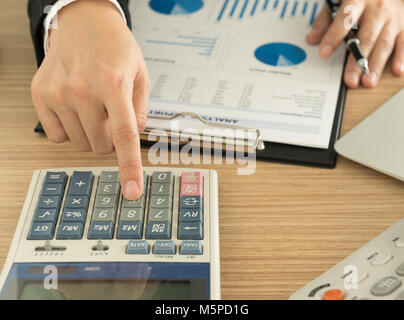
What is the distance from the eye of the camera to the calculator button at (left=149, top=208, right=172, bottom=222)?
50 cm

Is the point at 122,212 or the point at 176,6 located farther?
the point at 176,6

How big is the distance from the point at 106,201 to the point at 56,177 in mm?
64

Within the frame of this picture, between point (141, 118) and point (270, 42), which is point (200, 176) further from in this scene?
point (270, 42)

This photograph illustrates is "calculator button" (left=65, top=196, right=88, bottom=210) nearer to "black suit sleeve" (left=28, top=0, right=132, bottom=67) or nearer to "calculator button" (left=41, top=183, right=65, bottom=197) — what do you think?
"calculator button" (left=41, top=183, right=65, bottom=197)

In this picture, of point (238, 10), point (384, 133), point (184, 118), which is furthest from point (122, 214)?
point (238, 10)

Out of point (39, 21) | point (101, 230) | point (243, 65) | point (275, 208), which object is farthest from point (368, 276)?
point (39, 21)

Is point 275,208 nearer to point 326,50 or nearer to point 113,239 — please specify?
point 113,239

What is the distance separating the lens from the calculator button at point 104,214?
505 mm

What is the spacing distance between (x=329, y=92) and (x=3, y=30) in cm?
51

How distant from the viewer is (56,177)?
0.55 m

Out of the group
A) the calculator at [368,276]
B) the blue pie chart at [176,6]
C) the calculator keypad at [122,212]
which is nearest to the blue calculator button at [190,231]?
the calculator keypad at [122,212]

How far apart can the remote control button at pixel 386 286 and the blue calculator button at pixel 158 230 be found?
18cm
